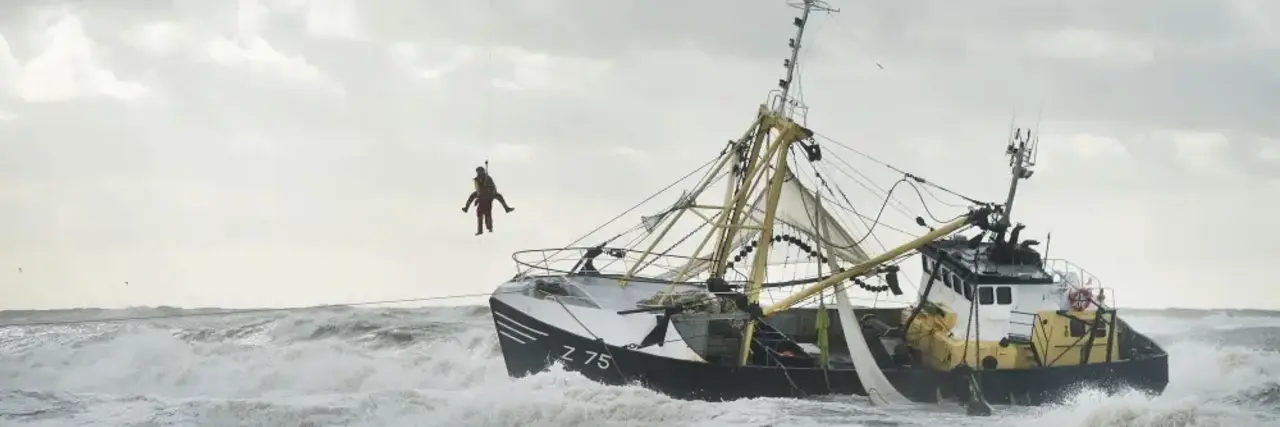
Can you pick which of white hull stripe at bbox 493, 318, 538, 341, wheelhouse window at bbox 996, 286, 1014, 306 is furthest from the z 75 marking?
wheelhouse window at bbox 996, 286, 1014, 306

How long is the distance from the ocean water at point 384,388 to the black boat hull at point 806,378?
0.35 meters

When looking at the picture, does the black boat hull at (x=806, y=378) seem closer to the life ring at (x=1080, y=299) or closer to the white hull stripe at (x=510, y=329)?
the white hull stripe at (x=510, y=329)

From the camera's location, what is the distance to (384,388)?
26703 mm

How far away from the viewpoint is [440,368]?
31.5m

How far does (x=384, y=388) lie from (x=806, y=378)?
10763 millimetres

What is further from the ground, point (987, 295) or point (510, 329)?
point (987, 295)

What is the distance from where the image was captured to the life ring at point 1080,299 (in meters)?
24.5

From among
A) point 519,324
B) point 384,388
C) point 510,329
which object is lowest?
point 384,388

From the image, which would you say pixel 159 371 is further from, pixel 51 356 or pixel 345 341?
pixel 345 341

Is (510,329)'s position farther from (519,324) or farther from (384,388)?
(384,388)

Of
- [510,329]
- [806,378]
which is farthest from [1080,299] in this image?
[510,329]

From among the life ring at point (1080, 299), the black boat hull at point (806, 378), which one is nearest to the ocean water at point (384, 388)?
the black boat hull at point (806, 378)

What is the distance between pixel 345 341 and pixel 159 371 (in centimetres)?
1001

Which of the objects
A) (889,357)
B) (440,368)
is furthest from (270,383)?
(889,357)
